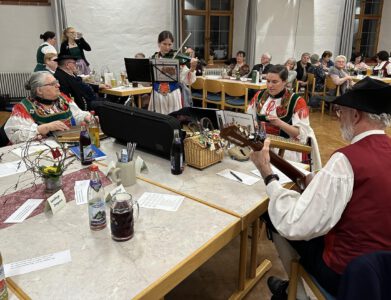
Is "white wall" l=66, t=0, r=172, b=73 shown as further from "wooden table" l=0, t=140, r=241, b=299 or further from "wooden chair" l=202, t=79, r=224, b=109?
"wooden table" l=0, t=140, r=241, b=299

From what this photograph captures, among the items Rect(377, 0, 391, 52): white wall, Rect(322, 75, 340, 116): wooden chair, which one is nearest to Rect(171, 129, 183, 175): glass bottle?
Rect(322, 75, 340, 116): wooden chair

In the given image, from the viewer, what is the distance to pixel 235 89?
5.56m

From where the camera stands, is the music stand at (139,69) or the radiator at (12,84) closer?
the music stand at (139,69)

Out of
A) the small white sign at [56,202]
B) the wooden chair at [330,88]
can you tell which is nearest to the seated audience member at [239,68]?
the wooden chair at [330,88]

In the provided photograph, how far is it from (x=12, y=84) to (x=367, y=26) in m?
9.51

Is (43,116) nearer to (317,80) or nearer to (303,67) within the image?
(317,80)

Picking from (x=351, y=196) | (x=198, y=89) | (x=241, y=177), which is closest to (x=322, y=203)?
(x=351, y=196)

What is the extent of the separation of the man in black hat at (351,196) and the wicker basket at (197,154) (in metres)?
0.55

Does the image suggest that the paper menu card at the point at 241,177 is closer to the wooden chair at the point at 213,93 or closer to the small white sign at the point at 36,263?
the small white sign at the point at 36,263

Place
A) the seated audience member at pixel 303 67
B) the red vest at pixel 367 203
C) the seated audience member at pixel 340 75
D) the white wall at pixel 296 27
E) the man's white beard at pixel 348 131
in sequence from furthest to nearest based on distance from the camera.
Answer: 1. the white wall at pixel 296 27
2. the seated audience member at pixel 303 67
3. the seated audience member at pixel 340 75
4. the man's white beard at pixel 348 131
5. the red vest at pixel 367 203

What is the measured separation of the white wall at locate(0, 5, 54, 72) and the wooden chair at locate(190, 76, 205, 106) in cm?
288

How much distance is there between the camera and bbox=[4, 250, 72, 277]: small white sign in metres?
1.09

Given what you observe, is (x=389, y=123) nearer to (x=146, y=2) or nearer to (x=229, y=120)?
(x=229, y=120)

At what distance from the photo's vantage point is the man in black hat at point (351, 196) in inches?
47.6
